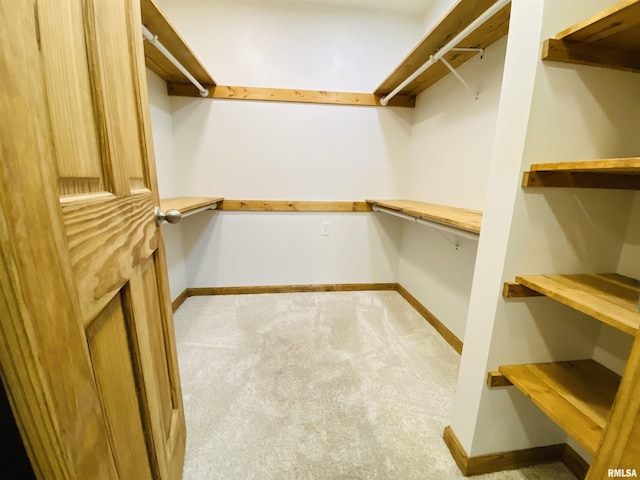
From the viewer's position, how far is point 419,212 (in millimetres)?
1606

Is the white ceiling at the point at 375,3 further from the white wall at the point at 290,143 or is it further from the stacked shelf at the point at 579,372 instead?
the stacked shelf at the point at 579,372

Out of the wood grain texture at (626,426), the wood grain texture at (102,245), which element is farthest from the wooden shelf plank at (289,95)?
the wood grain texture at (626,426)

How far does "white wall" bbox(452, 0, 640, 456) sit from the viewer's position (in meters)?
0.79

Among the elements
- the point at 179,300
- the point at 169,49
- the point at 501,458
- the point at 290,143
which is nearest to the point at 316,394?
the point at 501,458

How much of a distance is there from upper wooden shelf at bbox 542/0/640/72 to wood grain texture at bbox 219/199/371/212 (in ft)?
Result: 6.14

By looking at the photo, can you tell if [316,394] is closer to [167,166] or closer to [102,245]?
[102,245]

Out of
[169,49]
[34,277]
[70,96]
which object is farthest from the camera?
[169,49]

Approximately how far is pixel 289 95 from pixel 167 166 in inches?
48.8

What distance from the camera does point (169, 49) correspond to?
5.54 feet

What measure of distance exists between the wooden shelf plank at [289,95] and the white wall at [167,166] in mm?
206

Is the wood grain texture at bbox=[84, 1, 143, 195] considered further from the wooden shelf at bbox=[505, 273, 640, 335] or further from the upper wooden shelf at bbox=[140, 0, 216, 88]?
the wooden shelf at bbox=[505, 273, 640, 335]

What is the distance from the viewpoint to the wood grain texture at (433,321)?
184cm

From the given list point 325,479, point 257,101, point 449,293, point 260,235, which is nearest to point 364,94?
point 257,101

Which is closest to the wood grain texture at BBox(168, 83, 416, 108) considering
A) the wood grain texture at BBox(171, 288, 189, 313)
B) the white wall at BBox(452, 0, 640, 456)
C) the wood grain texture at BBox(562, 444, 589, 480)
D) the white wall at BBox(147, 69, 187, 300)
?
the white wall at BBox(147, 69, 187, 300)
